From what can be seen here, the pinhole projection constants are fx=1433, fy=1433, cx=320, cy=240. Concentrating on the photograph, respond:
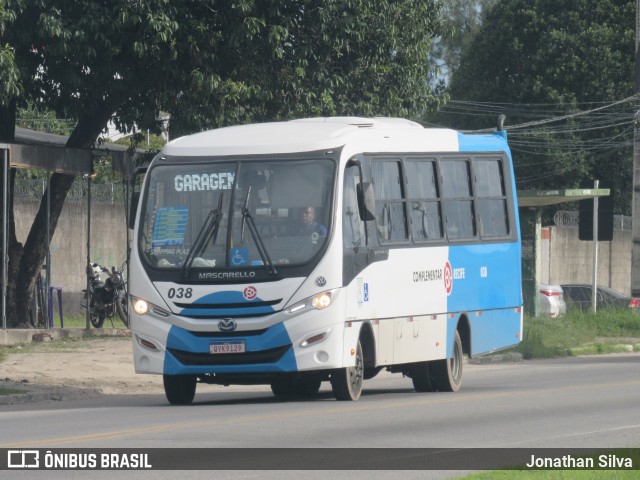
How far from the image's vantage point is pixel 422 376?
18.3 meters

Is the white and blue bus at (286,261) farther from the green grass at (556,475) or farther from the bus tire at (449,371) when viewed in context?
the green grass at (556,475)

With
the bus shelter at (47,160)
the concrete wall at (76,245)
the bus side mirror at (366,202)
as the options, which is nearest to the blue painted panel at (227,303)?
the bus side mirror at (366,202)

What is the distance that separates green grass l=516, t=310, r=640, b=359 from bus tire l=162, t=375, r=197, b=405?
11952 millimetres

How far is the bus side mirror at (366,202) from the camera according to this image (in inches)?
619

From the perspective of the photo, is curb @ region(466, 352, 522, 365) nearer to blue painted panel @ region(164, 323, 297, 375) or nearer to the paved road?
the paved road

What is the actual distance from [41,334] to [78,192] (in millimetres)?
10378

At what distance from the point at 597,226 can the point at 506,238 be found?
1325 cm

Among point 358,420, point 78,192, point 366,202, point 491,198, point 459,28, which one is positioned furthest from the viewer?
point 459,28

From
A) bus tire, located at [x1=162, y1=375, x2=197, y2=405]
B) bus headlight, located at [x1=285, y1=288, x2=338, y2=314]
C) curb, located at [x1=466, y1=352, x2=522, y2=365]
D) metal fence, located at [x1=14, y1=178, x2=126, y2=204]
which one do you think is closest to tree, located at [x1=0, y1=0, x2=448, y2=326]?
curb, located at [x1=466, y1=352, x2=522, y2=365]

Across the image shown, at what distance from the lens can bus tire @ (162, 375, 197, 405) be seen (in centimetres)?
1622

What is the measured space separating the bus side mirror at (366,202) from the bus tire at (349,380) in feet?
4.77

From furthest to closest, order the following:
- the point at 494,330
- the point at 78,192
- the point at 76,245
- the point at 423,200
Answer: the point at 78,192, the point at 76,245, the point at 494,330, the point at 423,200

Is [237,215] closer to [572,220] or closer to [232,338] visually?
[232,338]

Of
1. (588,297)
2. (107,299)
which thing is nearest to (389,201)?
(107,299)
